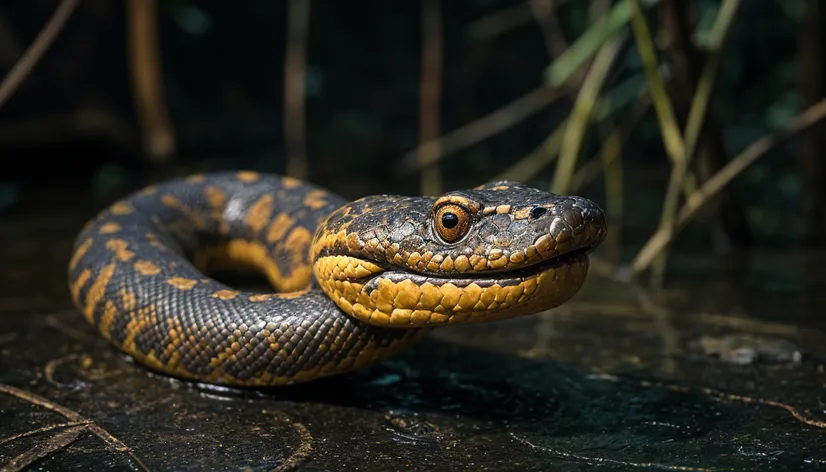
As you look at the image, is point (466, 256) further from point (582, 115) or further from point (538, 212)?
point (582, 115)

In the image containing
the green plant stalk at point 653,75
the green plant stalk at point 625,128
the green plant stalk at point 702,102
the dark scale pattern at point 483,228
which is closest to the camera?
the dark scale pattern at point 483,228

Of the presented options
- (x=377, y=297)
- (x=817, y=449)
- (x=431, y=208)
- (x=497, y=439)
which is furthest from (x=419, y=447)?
(x=817, y=449)

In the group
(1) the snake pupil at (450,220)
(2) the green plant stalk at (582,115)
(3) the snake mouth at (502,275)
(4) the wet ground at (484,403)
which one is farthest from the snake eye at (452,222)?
(2) the green plant stalk at (582,115)

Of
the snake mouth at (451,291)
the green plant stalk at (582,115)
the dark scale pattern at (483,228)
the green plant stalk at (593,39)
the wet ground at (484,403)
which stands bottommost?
the wet ground at (484,403)

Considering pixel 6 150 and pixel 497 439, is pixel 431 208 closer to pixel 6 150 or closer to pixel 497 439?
pixel 497 439

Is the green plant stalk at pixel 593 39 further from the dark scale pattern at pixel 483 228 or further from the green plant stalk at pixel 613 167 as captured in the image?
the dark scale pattern at pixel 483 228

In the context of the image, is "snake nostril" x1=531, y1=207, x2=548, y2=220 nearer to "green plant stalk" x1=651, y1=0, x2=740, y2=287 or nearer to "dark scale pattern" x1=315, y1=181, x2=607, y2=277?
"dark scale pattern" x1=315, y1=181, x2=607, y2=277

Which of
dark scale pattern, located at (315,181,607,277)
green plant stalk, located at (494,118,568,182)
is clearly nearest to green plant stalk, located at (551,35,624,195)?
green plant stalk, located at (494,118,568,182)

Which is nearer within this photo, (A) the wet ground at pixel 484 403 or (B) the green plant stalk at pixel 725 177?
(A) the wet ground at pixel 484 403
